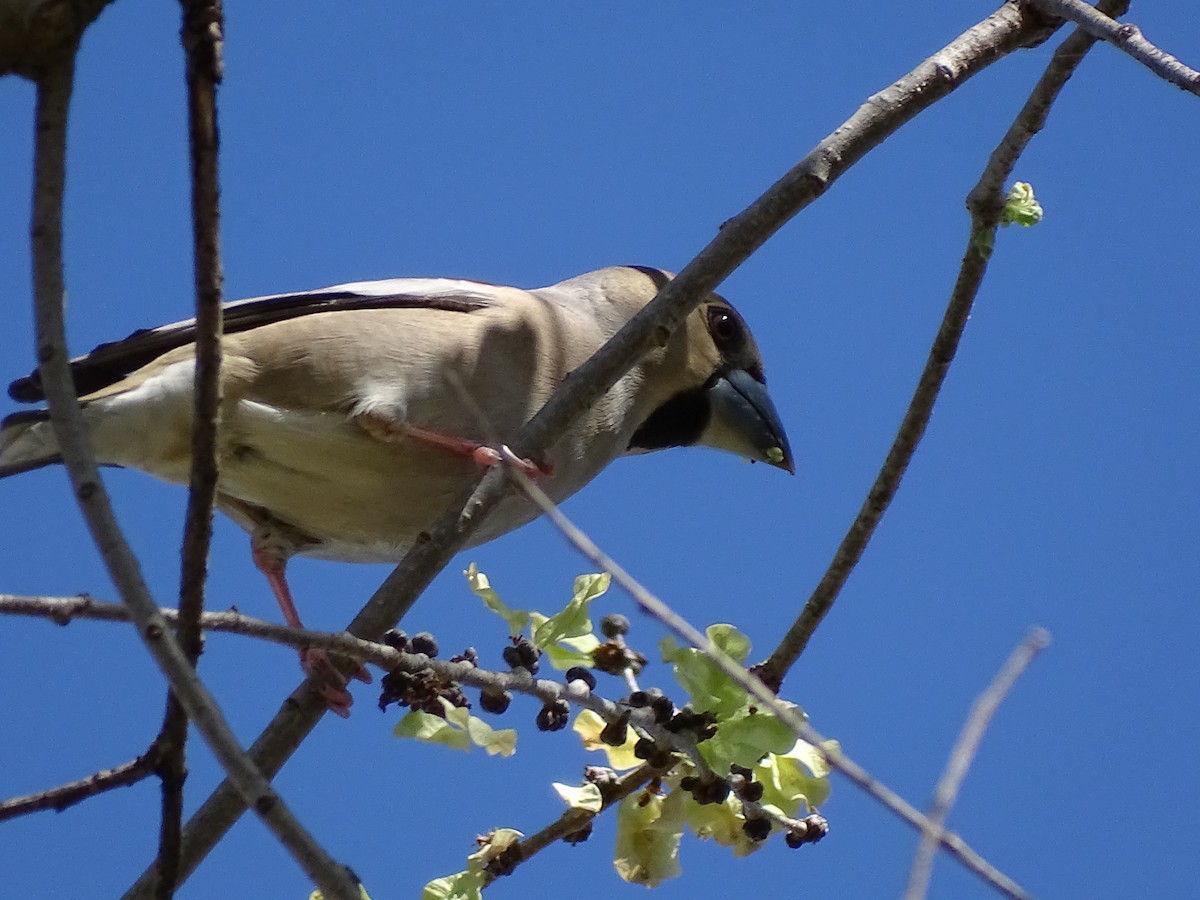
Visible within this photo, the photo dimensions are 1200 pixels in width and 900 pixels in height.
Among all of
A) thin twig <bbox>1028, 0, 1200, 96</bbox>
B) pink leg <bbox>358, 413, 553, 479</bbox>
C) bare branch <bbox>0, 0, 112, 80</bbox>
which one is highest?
pink leg <bbox>358, 413, 553, 479</bbox>

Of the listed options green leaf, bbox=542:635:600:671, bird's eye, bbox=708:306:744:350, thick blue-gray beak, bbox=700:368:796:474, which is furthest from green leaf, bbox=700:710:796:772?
bird's eye, bbox=708:306:744:350

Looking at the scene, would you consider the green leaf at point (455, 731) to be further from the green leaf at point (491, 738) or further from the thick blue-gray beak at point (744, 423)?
the thick blue-gray beak at point (744, 423)

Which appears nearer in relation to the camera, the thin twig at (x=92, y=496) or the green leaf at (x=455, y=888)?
the thin twig at (x=92, y=496)

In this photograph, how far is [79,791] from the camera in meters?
2.58

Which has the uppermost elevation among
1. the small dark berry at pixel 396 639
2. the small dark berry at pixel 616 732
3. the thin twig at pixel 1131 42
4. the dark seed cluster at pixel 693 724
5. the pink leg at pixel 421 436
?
the pink leg at pixel 421 436

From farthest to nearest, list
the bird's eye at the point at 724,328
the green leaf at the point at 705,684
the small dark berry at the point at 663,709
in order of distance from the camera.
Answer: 1. the bird's eye at the point at 724,328
2. the small dark berry at the point at 663,709
3. the green leaf at the point at 705,684

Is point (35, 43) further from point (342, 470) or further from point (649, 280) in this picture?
point (649, 280)

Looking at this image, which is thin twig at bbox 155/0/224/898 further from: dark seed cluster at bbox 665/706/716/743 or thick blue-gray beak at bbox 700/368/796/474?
thick blue-gray beak at bbox 700/368/796/474

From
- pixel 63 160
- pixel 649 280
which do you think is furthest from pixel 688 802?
pixel 649 280

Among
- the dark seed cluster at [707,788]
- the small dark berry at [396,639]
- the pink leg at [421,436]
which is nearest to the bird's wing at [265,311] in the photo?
the pink leg at [421,436]

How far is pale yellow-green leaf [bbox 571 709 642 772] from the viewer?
340 cm

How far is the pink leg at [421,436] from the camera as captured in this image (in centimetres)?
446

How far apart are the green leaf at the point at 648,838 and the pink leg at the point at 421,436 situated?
1341mm

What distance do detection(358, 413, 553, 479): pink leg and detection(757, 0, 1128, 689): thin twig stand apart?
3.55 feet
